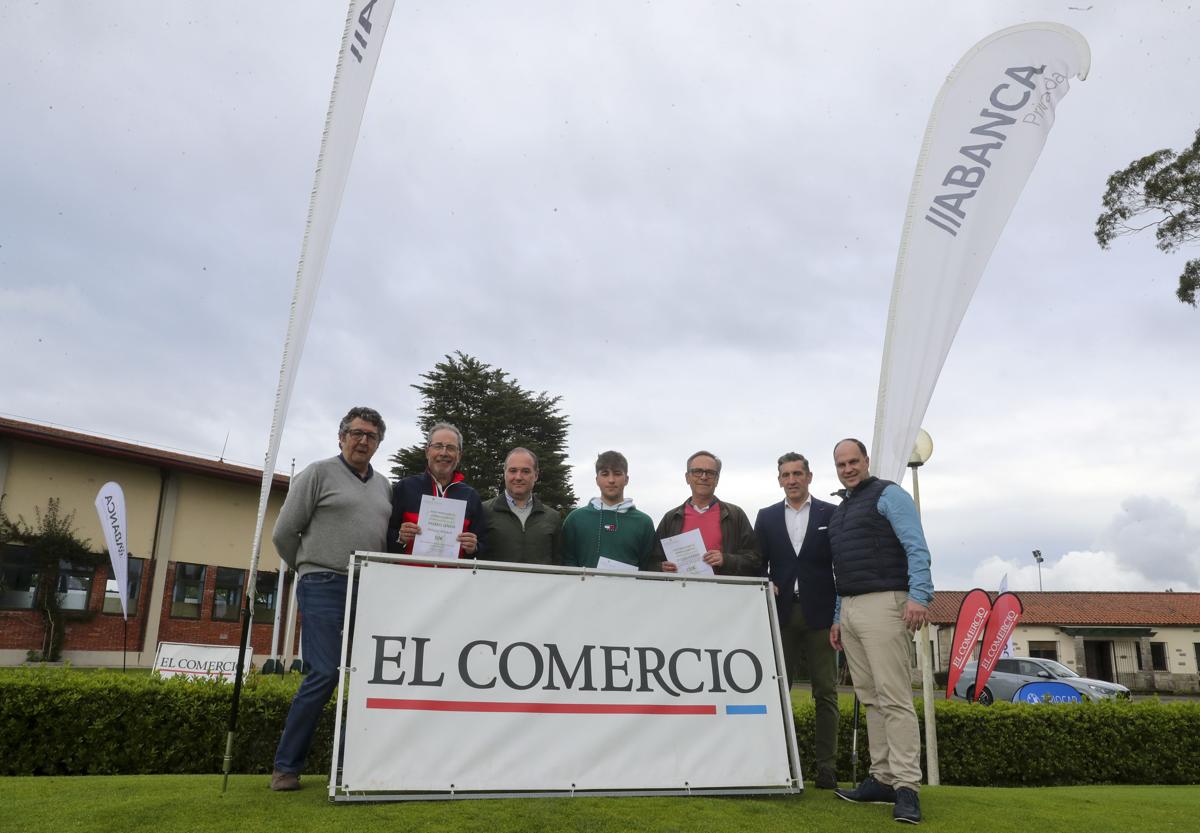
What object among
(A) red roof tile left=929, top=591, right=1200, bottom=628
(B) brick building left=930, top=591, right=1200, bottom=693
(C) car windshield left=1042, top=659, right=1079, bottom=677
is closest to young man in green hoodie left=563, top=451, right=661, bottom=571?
(C) car windshield left=1042, top=659, right=1079, bottom=677

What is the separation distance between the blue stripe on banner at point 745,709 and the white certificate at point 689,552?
2.72 ft

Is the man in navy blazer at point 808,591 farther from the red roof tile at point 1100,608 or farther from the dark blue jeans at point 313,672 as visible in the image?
the red roof tile at point 1100,608

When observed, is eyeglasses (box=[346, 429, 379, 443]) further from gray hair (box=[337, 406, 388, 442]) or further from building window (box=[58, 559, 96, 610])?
building window (box=[58, 559, 96, 610])

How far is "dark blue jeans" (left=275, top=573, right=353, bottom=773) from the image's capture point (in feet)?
13.2

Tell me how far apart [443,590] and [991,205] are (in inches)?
192

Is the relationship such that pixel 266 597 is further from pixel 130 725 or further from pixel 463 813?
pixel 463 813

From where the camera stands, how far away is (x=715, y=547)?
5258 millimetres

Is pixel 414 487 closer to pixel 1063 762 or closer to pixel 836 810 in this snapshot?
pixel 836 810

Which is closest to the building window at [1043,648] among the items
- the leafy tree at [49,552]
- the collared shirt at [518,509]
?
the leafy tree at [49,552]

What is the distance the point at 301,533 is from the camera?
435 cm

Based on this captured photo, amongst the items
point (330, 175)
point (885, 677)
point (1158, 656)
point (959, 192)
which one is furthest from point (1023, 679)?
point (1158, 656)

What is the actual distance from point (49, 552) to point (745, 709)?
2477 centimetres

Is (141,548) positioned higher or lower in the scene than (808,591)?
higher

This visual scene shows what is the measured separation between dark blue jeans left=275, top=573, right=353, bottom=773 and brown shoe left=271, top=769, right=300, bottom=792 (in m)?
0.02
